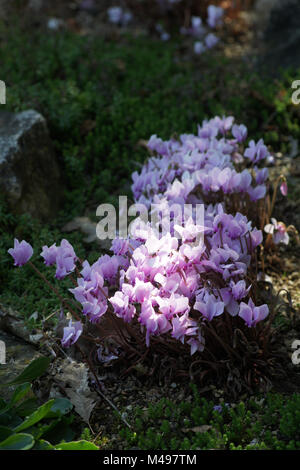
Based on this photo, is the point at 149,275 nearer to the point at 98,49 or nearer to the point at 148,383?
the point at 148,383

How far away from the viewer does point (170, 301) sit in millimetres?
2330

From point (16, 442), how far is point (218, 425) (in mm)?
785

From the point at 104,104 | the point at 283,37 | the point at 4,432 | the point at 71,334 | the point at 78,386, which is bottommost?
the point at 78,386

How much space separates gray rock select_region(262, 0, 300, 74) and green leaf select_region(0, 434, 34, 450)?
4569mm

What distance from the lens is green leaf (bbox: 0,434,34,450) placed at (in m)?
2.02

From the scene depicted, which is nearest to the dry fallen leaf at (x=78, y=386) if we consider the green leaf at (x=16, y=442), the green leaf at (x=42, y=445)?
the green leaf at (x=42, y=445)

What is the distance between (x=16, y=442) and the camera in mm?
2035

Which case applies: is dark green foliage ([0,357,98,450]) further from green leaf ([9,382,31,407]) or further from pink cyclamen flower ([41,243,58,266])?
pink cyclamen flower ([41,243,58,266])

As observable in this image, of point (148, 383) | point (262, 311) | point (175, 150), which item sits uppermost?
point (175, 150)

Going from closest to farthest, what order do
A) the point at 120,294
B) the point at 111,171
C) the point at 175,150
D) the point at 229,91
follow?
the point at 120,294
the point at 175,150
the point at 111,171
the point at 229,91

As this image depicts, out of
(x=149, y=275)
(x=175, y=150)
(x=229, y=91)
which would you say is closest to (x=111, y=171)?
(x=175, y=150)

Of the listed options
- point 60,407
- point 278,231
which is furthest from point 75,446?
point 278,231

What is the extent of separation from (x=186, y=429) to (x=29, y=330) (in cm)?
101

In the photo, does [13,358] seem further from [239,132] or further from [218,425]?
[239,132]
